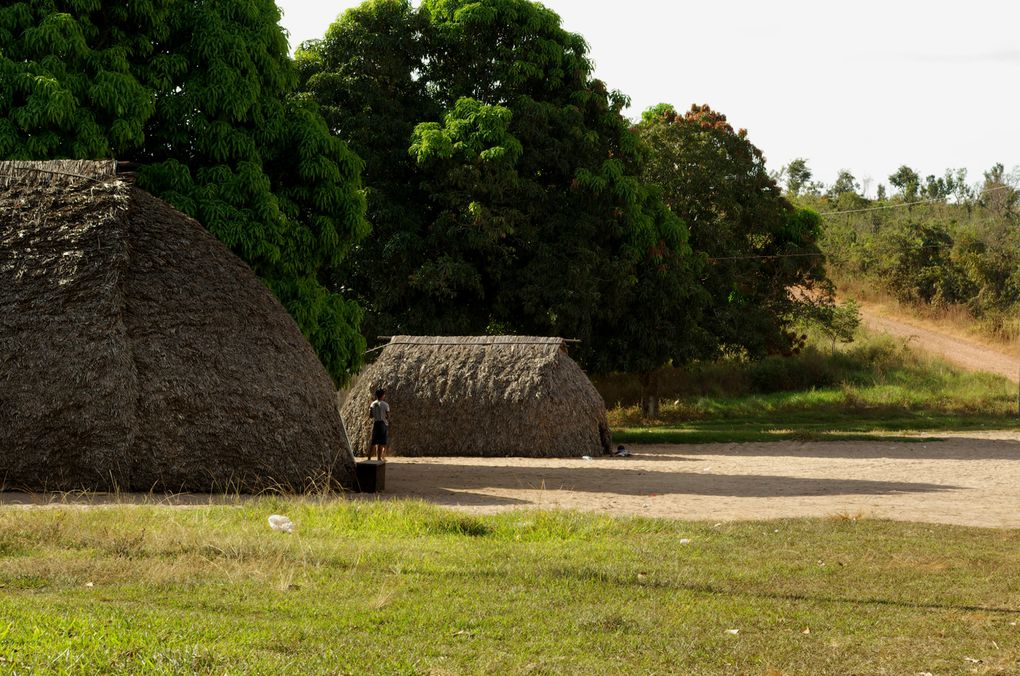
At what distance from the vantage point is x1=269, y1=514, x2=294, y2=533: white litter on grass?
32.2 feet

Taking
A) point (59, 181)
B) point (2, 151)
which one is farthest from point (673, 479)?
point (2, 151)

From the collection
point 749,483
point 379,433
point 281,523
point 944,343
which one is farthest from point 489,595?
point 944,343

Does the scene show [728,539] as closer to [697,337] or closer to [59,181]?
[59,181]

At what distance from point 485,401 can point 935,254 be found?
31.0 metres

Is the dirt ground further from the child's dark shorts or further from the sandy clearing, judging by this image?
the child's dark shorts

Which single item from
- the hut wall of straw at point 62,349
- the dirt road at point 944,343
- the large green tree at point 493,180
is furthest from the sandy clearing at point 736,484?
the dirt road at point 944,343

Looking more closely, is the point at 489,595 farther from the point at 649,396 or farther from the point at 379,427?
the point at 649,396

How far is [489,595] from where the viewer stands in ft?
24.0

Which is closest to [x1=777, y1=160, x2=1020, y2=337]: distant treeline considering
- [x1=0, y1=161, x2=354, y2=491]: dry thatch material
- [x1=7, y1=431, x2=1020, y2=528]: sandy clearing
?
[x1=7, y1=431, x2=1020, y2=528]: sandy clearing

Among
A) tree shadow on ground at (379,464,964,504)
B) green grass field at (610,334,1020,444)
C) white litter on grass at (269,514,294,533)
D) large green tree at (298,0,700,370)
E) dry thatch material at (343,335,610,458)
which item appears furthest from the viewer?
green grass field at (610,334,1020,444)

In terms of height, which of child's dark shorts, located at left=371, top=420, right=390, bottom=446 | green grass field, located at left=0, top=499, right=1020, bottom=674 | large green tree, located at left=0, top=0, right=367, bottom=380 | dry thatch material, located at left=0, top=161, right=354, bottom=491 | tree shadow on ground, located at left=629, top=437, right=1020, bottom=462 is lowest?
tree shadow on ground, located at left=629, top=437, right=1020, bottom=462

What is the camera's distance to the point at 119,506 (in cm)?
1054

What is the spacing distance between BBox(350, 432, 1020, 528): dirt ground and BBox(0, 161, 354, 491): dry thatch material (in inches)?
60.9

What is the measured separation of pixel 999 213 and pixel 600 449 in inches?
1652
